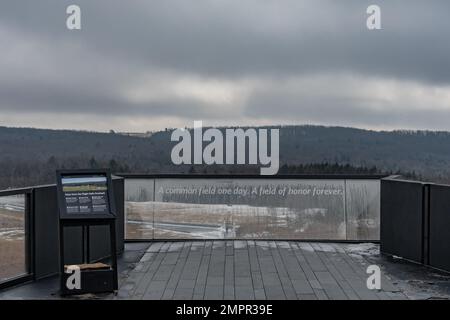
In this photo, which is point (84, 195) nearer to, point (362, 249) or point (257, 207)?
point (257, 207)

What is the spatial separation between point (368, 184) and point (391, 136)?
2725mm

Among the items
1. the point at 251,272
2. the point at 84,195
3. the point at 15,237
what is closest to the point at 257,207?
the point at 251,272

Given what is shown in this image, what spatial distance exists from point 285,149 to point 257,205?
1.59 metres

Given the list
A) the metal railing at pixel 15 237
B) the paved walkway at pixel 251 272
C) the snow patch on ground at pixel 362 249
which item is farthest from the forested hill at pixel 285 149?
the metal railing at pixel 15 237

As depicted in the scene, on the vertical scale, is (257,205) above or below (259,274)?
above

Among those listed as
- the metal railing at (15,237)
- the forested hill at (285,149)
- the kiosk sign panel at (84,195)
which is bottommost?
the metal railing at (15,237)

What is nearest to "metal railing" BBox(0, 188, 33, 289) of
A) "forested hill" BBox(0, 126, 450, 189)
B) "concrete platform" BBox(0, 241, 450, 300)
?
"concrete platform" BBox(0, 241, 450, 300)

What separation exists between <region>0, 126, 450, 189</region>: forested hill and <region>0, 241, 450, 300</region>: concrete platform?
7.35 feet

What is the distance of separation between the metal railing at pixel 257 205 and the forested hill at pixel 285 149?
113 centimetres

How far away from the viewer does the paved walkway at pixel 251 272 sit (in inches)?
248

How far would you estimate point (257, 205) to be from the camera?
9594mm

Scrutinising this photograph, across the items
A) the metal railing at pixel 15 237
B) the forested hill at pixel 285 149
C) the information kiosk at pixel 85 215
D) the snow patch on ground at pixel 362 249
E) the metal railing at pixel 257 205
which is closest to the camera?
the information kiosk at pixel 85 215

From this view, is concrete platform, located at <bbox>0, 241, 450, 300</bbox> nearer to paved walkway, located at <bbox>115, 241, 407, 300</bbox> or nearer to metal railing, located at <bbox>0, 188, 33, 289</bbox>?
paved walkway, located at <bbox>115, 241, 407, 300</bbox>

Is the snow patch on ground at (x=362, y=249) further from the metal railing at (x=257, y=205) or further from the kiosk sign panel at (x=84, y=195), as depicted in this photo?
the kiosk sign panel at (x=84, y=195)
